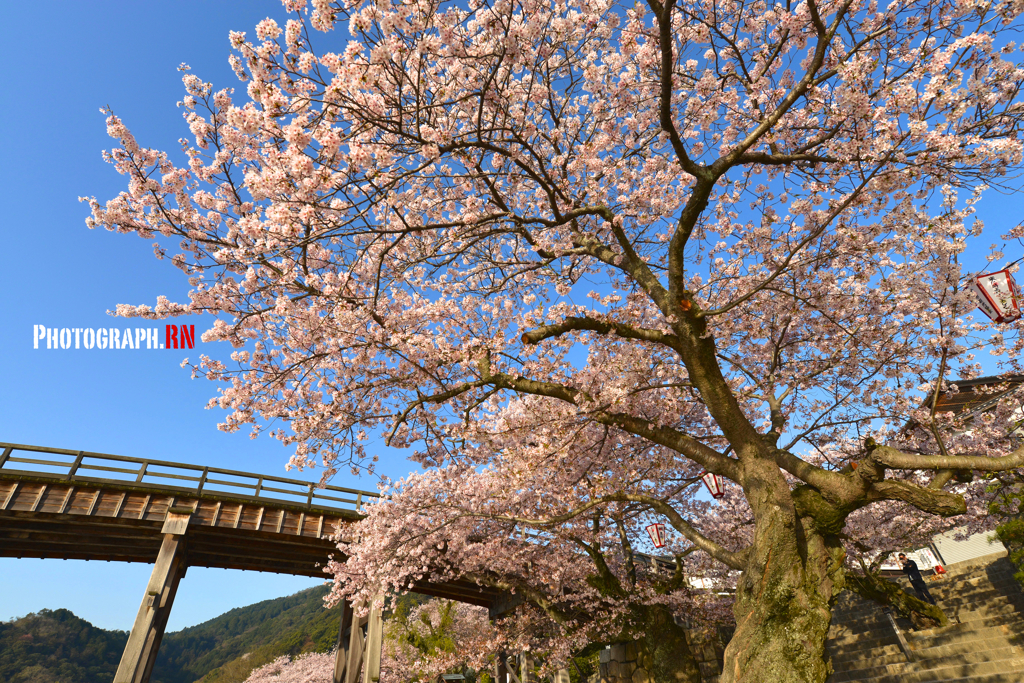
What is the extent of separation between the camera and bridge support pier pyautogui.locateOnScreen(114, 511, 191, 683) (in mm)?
11898

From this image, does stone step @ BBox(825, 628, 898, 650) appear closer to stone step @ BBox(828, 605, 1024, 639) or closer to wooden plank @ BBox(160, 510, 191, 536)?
stone step @ BBox(828, 605, 1024, 639)

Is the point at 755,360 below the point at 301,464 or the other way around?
the other way around

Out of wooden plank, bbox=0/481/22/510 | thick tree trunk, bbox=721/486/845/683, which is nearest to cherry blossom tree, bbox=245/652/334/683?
wooden plank, bbox=0/481/22/510

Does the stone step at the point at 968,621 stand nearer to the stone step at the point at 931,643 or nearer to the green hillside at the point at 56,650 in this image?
the stone step at the point at 931,643

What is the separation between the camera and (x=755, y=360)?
995 centimetres

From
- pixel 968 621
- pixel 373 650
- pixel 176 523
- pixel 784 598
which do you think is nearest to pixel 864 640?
pixel 968 621

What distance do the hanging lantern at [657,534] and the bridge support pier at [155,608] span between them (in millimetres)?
13383

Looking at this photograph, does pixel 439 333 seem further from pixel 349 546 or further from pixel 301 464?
pixel 349 546

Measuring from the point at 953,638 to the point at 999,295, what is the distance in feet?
36.2

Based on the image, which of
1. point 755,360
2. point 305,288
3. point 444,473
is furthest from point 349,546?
point 755,360

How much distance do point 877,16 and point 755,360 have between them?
597 cm

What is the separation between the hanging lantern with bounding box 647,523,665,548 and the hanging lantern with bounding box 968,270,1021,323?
9.82 metres

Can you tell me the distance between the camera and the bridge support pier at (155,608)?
39.0 ft

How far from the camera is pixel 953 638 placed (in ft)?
40.1
